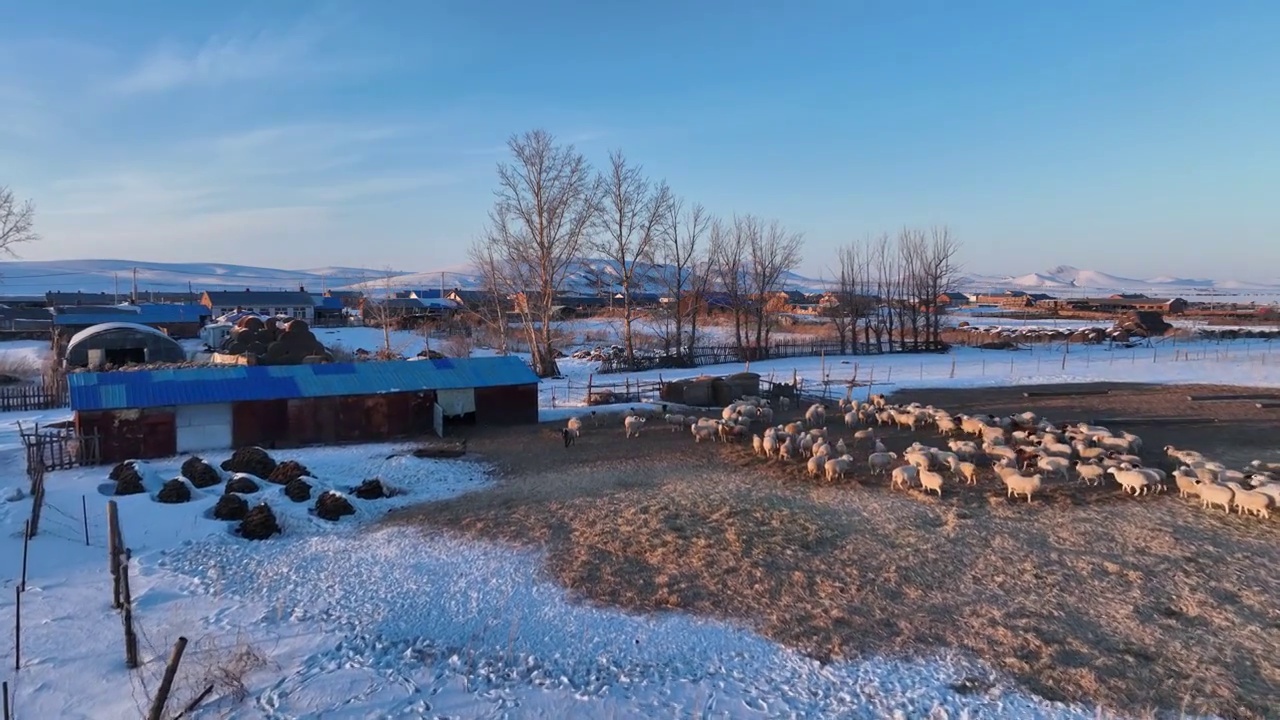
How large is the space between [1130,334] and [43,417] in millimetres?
74341

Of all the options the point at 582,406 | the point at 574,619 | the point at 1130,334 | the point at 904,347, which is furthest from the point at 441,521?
the point at 1130,334

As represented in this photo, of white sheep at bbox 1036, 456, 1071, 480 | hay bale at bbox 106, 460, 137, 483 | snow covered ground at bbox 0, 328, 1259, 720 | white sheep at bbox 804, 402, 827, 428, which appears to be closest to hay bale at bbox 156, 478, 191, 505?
snow covered ground at bbox 0, 328, 1259, 720

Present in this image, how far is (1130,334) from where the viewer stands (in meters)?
64.1

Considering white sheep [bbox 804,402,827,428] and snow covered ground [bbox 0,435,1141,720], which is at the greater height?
white sheep [bbox 804,402,827,428]

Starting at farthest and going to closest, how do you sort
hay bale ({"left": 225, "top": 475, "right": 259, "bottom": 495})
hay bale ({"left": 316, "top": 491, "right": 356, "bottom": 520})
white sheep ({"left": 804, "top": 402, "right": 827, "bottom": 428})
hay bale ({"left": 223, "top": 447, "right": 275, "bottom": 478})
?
1. white sheep ({"left": 804, "top": 402, "right": 827, "bottom": 428})
2. hay bale ({"left": 223, "top": 447, "right": 275, "bottom": 478})
3. hay bale ({"left": 225, "top": 475, "right": 259, "bottom": 495})
4. hay bale ({"left": 316, "top": 491, "right": 356, "bottom": 520})

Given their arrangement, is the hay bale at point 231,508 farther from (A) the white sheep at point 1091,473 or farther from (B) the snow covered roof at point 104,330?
(B) the snow covered roof at point 104,330

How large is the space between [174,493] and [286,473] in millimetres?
2451

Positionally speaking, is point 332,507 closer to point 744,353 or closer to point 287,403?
point 287,403

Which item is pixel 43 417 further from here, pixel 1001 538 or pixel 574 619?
pixel 1001 538

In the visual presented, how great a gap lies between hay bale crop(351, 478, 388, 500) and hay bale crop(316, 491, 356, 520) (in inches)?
35.8

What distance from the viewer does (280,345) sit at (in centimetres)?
3622

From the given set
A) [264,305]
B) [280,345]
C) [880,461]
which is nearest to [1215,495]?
[880,461]

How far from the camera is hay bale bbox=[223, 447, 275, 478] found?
1919 centimetres

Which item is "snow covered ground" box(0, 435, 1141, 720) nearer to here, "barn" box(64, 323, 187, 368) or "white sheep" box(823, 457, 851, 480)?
"white sheep" box(823, 457, 851, 480)
